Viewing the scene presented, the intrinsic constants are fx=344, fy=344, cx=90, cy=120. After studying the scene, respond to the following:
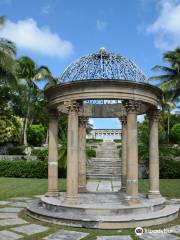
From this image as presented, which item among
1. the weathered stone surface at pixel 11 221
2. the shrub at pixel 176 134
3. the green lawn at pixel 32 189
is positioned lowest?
the green lawn at pixel 32 189

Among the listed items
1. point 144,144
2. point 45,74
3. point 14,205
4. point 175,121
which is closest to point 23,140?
point 45,74

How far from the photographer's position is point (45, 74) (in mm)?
44094

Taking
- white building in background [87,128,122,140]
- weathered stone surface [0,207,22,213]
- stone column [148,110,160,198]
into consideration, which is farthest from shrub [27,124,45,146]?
stone column [148,110,160,198]

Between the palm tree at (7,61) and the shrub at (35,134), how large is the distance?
22.8m

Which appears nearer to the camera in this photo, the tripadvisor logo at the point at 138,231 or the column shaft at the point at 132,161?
the tripadvisor logo at the point at 138,231

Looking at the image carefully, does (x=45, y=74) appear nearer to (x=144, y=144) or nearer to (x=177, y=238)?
(x=144, y=144)

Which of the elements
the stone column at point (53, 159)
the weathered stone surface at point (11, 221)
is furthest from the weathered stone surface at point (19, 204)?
the weathered stone surface at point (11, 221)

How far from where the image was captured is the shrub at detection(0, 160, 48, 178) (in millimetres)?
30344

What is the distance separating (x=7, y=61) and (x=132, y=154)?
18469 mm

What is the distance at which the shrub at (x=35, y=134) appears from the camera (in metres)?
52.2

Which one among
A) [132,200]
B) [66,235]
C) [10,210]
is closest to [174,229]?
[132,200]

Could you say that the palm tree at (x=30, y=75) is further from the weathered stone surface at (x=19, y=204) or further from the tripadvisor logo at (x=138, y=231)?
the tripadvisor logo at (x=138, y=231)

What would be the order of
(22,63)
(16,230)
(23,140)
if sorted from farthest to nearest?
(23,140), (22,63), (16,230)

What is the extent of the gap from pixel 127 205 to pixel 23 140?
36504 mm
